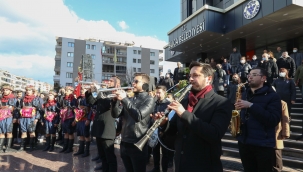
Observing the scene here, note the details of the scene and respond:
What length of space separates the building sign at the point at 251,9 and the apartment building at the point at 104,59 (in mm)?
37548

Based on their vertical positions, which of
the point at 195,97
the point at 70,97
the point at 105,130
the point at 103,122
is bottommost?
the point at 105,130

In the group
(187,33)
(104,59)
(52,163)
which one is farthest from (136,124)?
(104,59)

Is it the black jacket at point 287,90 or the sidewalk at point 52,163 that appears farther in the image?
the black jacket at point 287,90

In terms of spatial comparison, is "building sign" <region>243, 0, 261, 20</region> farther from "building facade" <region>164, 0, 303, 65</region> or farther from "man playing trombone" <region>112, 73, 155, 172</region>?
"man playing trombone" <region>112, 73, 155, 172</region>

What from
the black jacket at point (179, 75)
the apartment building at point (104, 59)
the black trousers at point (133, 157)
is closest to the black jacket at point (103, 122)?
the black trousers at point (133, 157)

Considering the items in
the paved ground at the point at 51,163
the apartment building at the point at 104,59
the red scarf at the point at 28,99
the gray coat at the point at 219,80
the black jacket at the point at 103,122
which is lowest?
the paved ground at the point at 51,163

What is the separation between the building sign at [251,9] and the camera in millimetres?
14977

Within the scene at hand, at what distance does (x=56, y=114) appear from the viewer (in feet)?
28.1

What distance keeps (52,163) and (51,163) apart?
0.03 meters

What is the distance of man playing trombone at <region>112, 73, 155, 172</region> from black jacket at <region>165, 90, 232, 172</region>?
114cm

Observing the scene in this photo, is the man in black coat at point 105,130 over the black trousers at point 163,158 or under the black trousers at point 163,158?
over

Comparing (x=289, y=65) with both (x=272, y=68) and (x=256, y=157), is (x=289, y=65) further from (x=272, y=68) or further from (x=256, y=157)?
(x=256, y=157)

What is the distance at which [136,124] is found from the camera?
3.73 meters

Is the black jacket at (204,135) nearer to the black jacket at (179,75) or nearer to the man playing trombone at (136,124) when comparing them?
the man playing trombone at (136,124)
